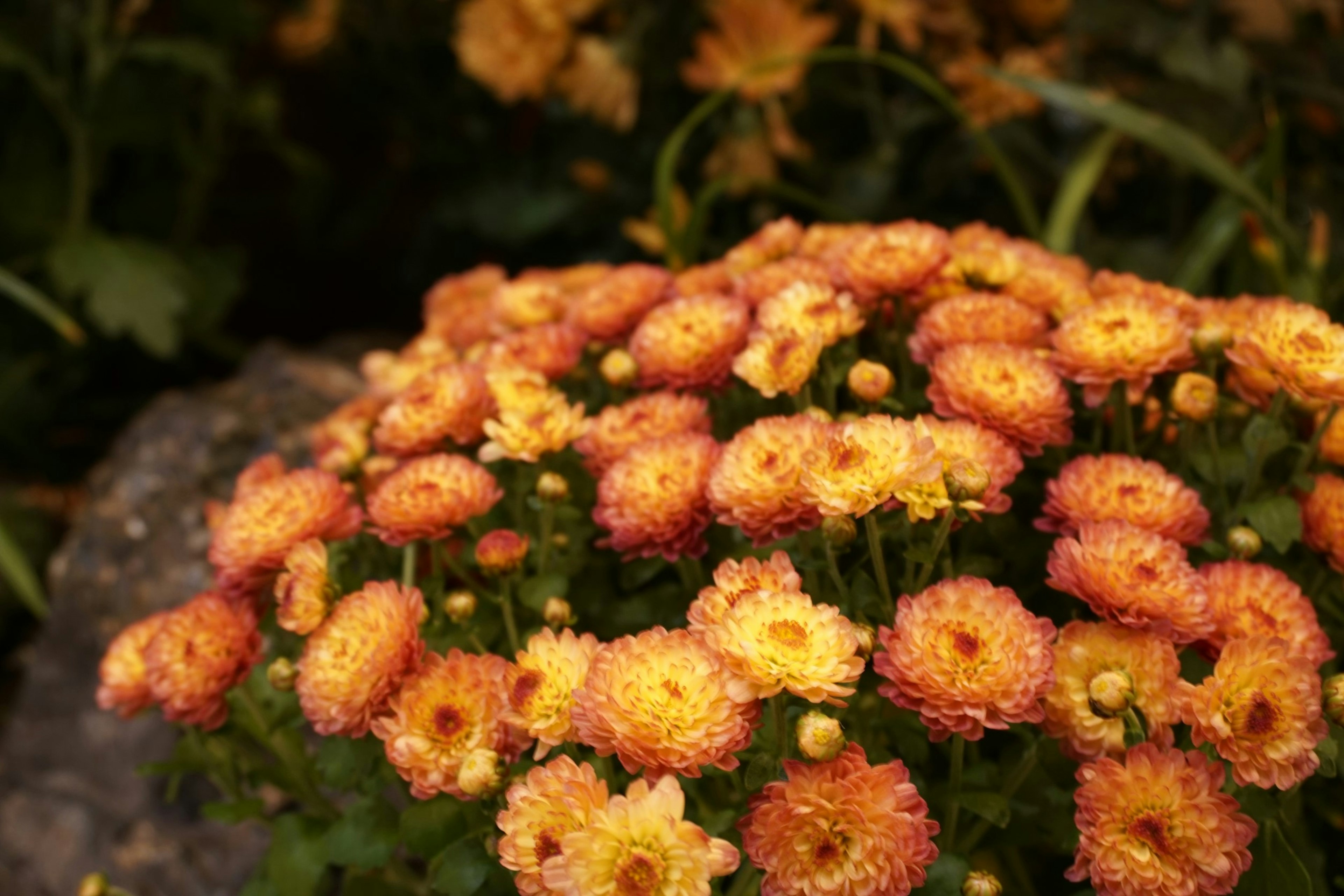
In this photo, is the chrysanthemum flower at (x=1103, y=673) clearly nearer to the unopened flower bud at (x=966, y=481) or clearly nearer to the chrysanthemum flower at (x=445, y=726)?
the unopened flower bud at (x=966, y=481)

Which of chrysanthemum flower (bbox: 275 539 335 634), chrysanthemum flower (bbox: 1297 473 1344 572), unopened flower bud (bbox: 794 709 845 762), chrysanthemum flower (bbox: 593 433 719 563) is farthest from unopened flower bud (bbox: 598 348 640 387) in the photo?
chrysanthemum flower (bbox: 1297 473 1344 572)

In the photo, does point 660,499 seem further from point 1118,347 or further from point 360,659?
point 1118,347

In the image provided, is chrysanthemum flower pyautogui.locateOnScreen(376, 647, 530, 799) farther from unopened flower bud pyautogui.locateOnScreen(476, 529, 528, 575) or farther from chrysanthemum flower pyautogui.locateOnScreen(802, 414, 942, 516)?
chrysanthemum flower pyautogui.locateOnScreen(802, 414, 942, 516)

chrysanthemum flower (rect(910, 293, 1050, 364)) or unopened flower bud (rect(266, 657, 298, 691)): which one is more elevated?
chrysanthemum flower (rect(910, 293, 1050, 364))

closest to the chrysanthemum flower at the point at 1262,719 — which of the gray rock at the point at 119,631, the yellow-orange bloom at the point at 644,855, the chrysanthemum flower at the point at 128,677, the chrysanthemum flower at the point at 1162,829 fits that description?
the chrysanthemum flower at the point at 1162,829

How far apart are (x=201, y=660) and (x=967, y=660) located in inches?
17.6

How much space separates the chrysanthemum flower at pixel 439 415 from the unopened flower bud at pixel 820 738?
0.34m

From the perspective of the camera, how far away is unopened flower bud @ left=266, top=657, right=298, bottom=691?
24.5 inches

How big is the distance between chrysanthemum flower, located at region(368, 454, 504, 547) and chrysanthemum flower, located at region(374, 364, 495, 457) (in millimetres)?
46

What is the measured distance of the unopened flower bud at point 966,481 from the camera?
49 cm

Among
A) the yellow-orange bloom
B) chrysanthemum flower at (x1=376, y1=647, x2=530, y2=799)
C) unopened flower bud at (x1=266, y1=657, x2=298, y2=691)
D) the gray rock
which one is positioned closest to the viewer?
the yellow-orange bloom

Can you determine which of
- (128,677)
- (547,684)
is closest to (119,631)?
(128,677)

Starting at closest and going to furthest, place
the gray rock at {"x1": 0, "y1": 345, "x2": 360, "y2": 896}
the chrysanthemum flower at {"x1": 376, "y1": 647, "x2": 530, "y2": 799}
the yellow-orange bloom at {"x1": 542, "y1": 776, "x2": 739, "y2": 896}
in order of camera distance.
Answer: the yellow-orange bloom at {"x1": 542, "y1": 776, "x2": 739, "y2": 896} → the chrysanthemum flower at {"x1": 376, "y1": 647, "x2": 530, "y2": 799} → the gray rock at {"x1": 0, "y1": 345, "x2": 360, "y2": 896}

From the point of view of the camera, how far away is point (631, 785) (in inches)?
17.1
